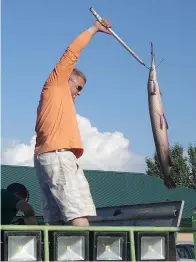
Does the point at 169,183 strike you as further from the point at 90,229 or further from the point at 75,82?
the point at 90,229

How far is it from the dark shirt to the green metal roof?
67.2 feet

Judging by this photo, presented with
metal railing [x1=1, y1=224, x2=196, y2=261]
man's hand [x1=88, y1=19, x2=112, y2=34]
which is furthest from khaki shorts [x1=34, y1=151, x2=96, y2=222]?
man's hand [x1=88, y1=19, x2=112, y2=34]

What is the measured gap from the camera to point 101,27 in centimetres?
447

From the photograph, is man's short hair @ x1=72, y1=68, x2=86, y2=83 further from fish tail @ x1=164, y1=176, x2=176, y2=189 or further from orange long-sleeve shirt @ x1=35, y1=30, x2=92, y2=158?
fish tail @ x1=164, y1=176, x2=176, y2=189

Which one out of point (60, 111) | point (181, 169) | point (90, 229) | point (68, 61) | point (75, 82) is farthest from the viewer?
point (181, 169)

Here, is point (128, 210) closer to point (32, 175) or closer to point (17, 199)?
point (17, 199)

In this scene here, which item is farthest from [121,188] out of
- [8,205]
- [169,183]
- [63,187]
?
[63,187]

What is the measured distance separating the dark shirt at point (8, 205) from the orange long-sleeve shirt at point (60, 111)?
34 centimetres

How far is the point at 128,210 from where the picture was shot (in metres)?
4.55

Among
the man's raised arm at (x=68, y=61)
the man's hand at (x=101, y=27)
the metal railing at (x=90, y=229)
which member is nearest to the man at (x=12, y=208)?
the metal railing at (x=90, y=229)

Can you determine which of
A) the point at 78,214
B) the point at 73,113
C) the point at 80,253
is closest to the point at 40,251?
the point at 80,253

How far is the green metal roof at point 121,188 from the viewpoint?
2577 cm

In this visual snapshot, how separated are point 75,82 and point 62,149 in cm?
65

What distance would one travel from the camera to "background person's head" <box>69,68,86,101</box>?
14.5ft
